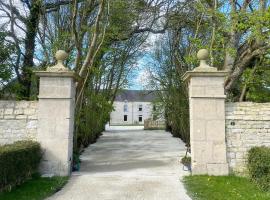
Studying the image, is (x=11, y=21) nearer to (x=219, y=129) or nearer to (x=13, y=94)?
(x=13, y=94)

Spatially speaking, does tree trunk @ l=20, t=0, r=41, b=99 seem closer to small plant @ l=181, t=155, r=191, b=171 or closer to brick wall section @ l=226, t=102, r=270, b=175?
small plant @ l=181, t=155, r=191, b=171

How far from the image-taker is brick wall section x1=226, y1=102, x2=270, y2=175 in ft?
30.2

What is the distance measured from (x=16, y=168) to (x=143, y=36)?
1301 centimetres

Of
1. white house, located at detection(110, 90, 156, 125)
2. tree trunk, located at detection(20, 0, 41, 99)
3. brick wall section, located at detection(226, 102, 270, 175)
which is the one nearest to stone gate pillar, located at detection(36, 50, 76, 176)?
brick wall section, located at detection(226, 102, 270, 175)

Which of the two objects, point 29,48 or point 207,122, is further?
point 29,48

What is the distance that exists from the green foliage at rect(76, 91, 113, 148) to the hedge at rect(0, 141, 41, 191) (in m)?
6.55

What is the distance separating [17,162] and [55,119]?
1.99m

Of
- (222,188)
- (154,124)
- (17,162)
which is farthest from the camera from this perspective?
(154,124)

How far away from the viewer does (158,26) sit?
677 inches

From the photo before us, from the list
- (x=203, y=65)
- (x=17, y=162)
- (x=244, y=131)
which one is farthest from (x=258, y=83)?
(x=17, y=162)

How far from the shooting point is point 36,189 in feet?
24.5

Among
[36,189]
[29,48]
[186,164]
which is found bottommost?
[36,189]

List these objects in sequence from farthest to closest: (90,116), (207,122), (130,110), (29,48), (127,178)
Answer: (130,110), (90,116), (29,48), (207,122), (127,178)

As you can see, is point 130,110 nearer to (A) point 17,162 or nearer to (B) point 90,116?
(B) point 90,116
